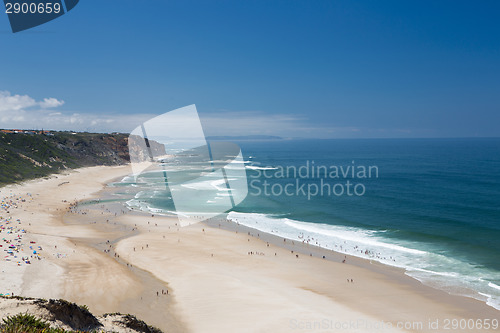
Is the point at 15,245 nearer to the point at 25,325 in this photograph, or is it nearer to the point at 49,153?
the point at 25,325

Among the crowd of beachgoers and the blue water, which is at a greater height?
the crowd of beachgoers

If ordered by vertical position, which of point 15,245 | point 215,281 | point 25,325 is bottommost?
point 215,281

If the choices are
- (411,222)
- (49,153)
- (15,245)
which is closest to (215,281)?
(15,245)

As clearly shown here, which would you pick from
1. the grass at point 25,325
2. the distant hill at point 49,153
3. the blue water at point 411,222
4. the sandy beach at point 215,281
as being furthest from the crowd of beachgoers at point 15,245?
the distant hill at point 49,153

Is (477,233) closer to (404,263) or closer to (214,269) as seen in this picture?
(404,263)

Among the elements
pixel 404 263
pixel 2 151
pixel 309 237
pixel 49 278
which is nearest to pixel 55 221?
pixel 49 278

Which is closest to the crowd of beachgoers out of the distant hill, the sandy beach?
the sandy beach

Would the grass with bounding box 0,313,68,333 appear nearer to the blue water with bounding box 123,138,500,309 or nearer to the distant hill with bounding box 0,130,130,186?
the blue water with bounding box 123,138,500,309
